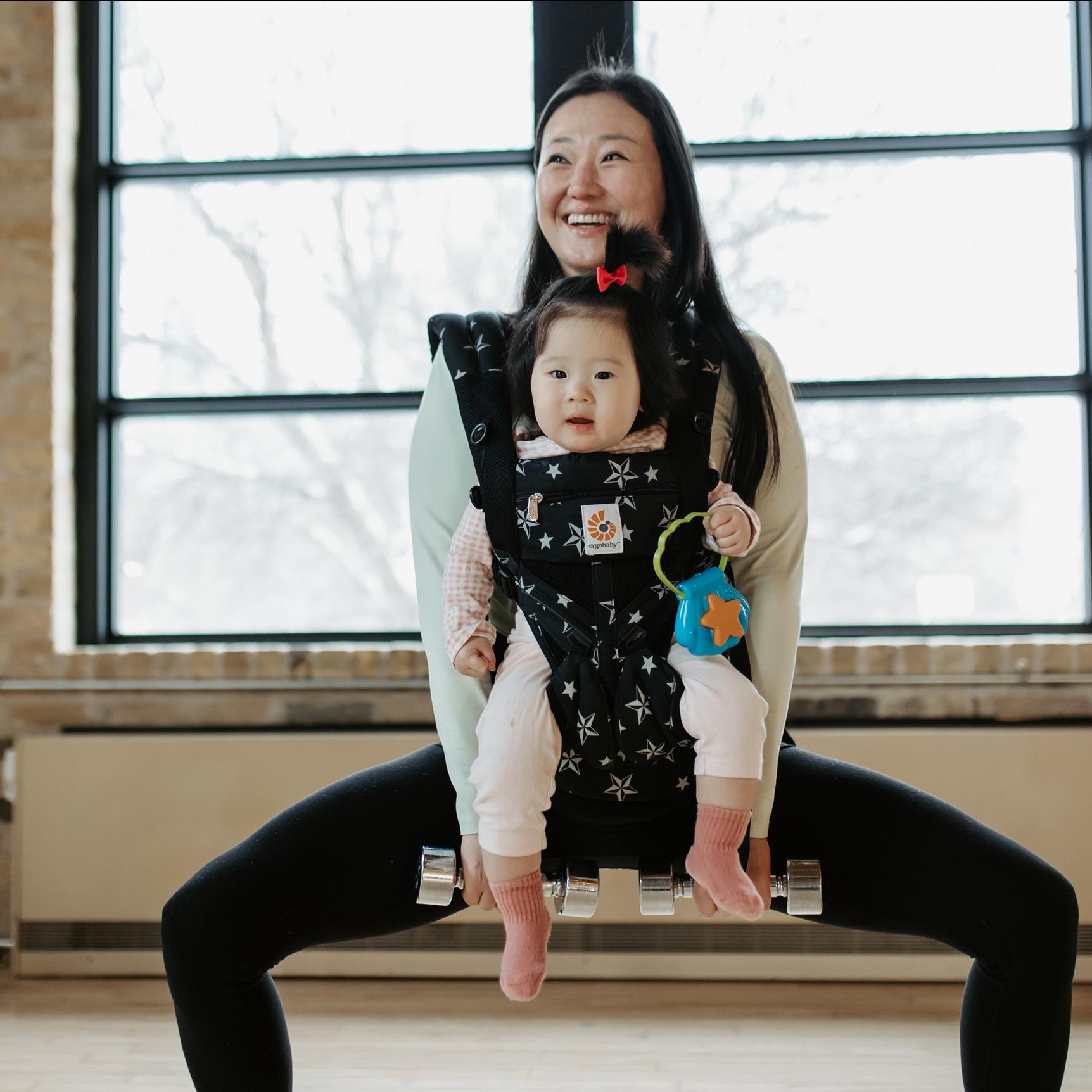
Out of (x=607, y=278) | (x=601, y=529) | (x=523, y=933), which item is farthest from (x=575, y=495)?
(x=523, y=933)

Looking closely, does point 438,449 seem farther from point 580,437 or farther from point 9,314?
point 9,314

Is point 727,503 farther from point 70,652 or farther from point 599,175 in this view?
point 70,652

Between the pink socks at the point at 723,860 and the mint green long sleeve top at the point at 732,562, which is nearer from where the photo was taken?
the pink socks at the point at 723,860

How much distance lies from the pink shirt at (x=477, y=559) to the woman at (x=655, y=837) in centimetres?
8

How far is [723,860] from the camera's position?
1.17 meters

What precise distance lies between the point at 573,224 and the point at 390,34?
1799 millimetres

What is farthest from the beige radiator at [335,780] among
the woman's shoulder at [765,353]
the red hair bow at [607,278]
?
the red hair bow at [607,278]

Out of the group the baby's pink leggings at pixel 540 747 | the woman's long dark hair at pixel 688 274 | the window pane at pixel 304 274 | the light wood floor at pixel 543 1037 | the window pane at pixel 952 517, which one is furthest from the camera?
the window pane at pixel 304 274

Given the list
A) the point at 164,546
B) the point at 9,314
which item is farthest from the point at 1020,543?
the point at 9,314

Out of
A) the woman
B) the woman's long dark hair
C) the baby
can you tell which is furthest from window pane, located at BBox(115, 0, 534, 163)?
the baby

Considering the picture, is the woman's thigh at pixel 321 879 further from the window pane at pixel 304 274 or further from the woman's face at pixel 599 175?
the window pane at pixel 304 274

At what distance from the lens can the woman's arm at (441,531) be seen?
133 cm

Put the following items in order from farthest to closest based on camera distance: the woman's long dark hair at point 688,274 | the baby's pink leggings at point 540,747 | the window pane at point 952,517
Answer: the window pane at point 952,517
the woman's long dark hair at point 688,274
the baby's pink leggings at point 540,747

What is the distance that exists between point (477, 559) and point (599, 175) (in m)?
0.58
